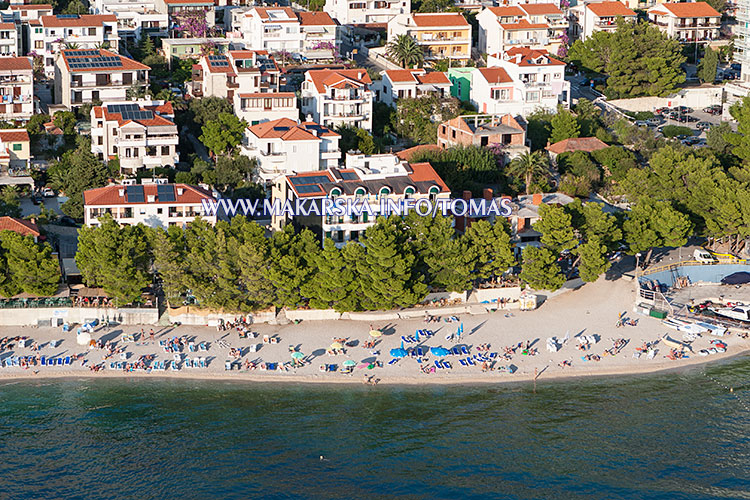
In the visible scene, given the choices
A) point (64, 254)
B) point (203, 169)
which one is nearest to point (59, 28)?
point (203, 169)

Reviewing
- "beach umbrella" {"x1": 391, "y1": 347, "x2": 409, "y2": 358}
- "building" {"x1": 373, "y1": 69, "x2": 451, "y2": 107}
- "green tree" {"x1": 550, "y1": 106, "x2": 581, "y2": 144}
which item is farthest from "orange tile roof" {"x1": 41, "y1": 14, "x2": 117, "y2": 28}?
"beach umbrella" {"x1": 391, "y1": 347, "x2": 409, "y2": 358}

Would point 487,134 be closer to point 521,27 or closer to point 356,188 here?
point 356,188

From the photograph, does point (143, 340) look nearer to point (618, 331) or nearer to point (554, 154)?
point (618, 331)

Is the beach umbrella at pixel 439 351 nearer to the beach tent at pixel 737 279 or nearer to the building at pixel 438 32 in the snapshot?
the beach tent at pixel 737 279

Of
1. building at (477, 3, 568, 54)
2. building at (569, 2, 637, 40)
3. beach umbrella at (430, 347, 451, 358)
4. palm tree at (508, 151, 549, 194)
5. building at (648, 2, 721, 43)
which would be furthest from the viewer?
building at (648, 2, 721, 43)

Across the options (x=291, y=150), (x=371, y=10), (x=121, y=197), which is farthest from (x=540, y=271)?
(x=371, y=10)

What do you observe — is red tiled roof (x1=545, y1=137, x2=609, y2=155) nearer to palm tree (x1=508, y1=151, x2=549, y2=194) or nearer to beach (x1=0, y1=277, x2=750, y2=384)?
palm tree (x1=508, y1=151, x2=549, y2=194)
